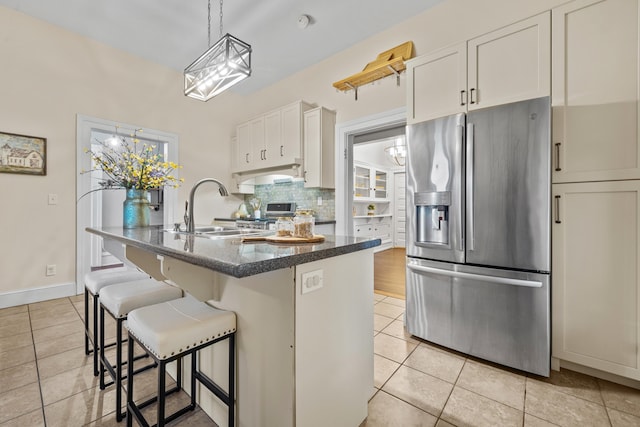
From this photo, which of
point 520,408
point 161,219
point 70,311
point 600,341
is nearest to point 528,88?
point 600,341

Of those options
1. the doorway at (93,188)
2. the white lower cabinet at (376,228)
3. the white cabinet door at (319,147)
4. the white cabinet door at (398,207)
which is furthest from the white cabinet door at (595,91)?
the white cabinet door at (398,207)

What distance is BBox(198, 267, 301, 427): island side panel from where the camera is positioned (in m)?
1.05

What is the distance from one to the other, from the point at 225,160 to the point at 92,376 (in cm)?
368

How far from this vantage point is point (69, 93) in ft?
10.7

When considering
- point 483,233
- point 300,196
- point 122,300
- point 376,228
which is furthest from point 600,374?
point 376,228

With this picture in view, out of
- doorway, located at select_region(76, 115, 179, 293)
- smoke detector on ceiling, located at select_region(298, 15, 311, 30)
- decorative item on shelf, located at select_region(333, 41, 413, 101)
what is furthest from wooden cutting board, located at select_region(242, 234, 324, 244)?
smoke detector on ceiling, located at select_region(298, 15, 311, 30)

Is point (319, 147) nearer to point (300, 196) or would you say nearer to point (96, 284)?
point (300, 196)

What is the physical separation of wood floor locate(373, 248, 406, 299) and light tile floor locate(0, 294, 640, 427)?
1339 mm

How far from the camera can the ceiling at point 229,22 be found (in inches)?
111

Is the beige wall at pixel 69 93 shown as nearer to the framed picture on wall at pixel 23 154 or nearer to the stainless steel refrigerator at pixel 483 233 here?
the framed picture on wall at pixel 23 154

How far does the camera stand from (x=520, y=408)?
58.4 inches

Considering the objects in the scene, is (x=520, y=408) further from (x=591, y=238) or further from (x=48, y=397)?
(x=48, y=397)

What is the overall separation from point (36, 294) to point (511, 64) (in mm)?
4970

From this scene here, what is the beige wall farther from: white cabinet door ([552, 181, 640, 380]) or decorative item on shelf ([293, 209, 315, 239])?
decorative item on shelf ([293, 209, 315, 239])
